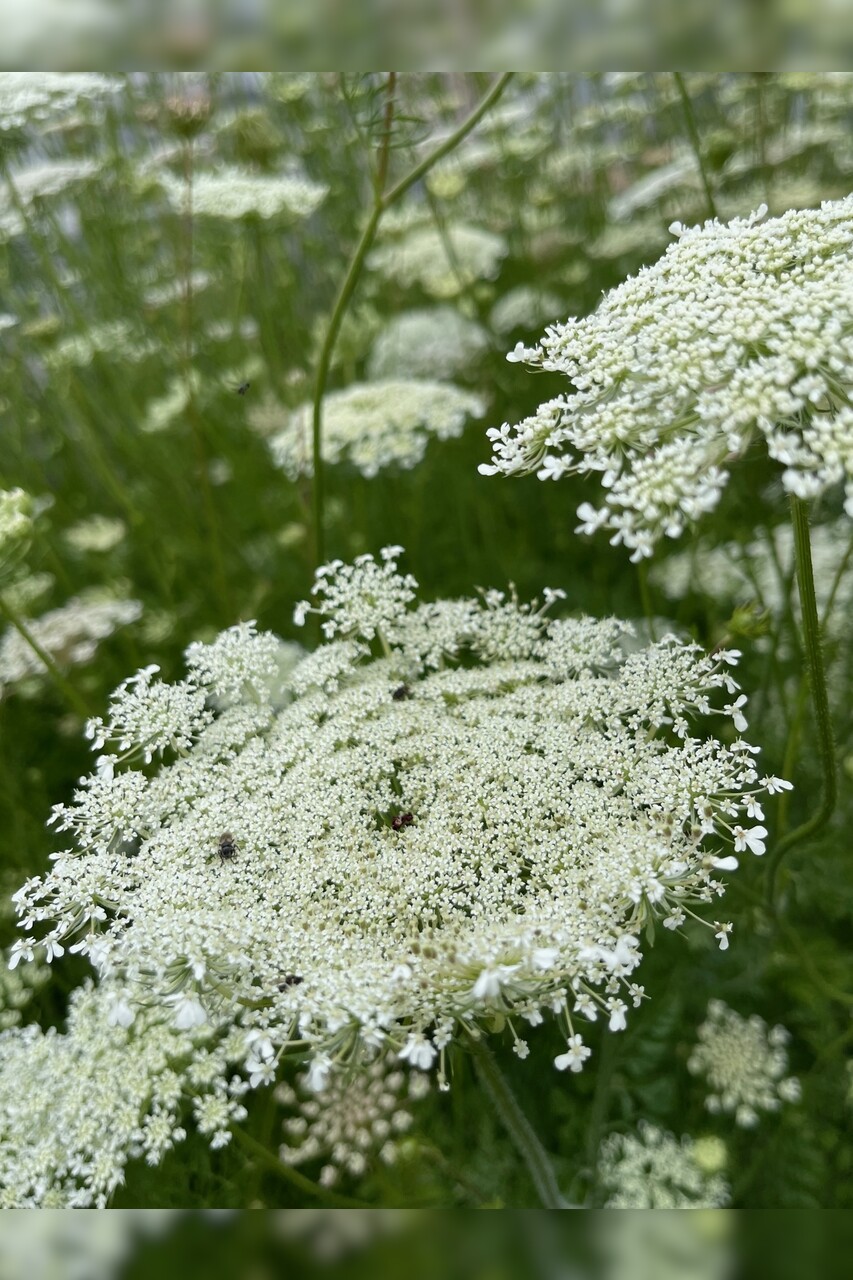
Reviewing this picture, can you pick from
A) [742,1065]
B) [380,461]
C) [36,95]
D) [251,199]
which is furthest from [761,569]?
[36,95]

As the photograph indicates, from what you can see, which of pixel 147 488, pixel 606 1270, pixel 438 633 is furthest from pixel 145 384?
pixel 606 1270

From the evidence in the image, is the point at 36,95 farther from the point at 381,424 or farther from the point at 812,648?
the point at 812,648

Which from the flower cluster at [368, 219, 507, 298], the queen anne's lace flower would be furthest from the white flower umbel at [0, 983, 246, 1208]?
the flower cluster at [368, 219, 507, 298]

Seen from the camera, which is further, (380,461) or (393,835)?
(380,461)

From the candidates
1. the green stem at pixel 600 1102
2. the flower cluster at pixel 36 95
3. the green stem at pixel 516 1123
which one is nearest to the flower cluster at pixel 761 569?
the green stem at pixel 600 1102

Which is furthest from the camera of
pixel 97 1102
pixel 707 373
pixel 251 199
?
pixel 251 199

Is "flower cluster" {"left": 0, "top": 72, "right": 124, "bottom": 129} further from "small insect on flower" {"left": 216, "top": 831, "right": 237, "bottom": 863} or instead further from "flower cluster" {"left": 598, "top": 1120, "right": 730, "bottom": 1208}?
"flower cluster" {"left": 598, "top": 1120, "right": 730, "bottom": 1208}

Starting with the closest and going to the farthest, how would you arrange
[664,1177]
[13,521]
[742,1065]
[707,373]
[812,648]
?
[707,373], [812,648], [13,521], [664,1177], [742,1065]
